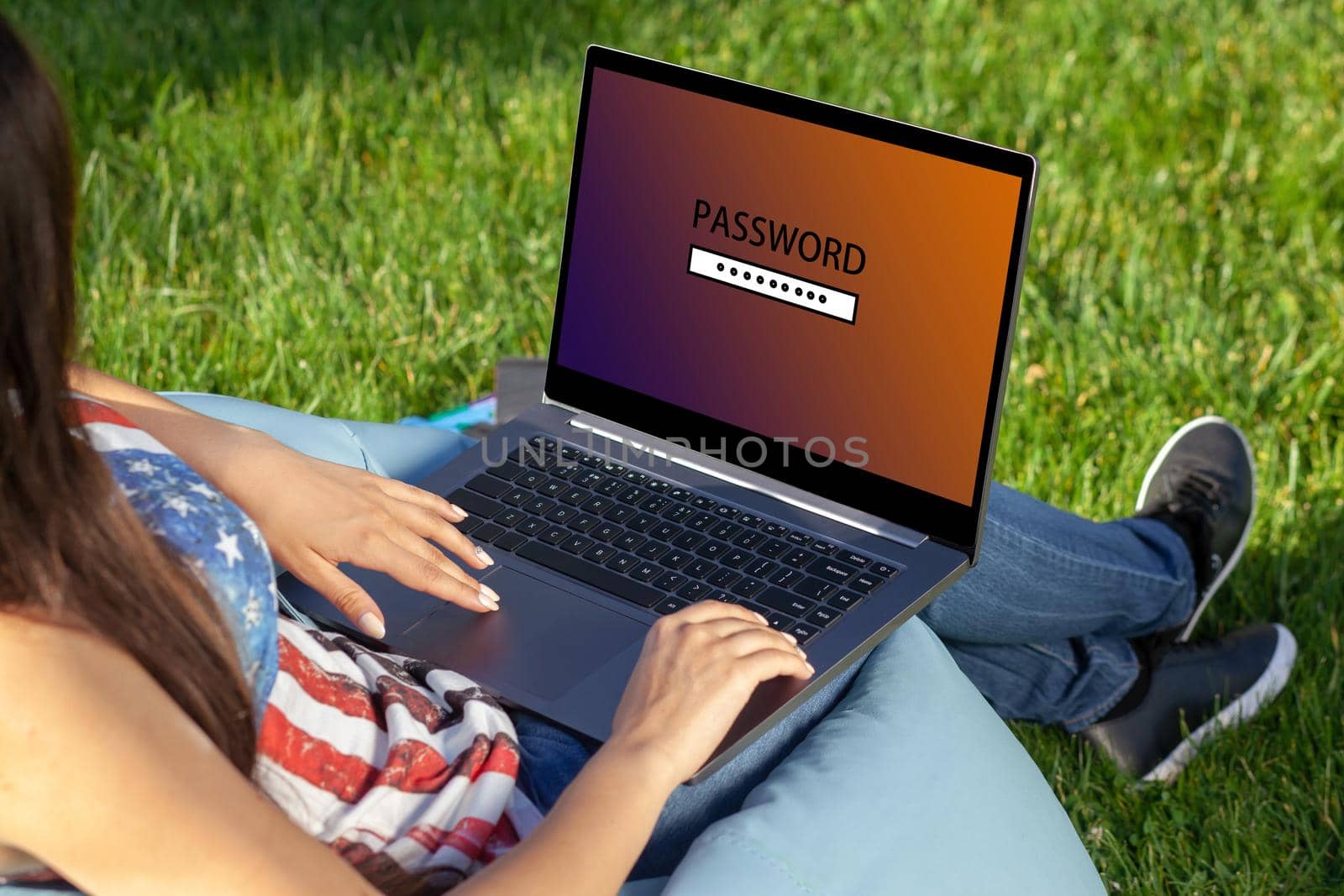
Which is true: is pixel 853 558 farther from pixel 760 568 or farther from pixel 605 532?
pixel 605 532

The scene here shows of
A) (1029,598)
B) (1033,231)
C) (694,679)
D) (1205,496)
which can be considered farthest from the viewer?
(1033,231)

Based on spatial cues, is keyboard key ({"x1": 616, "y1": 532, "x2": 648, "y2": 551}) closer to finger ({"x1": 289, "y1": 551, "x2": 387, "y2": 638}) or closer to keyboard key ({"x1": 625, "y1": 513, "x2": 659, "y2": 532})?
keyboard key ({"x1": 625, "y1": 513, "x2": 659, "y2": 532})

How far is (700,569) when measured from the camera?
171cm

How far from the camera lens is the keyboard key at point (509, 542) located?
1.75 m

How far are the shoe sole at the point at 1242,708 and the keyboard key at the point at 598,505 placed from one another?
981mm

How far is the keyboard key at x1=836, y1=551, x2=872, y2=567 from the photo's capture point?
1686mm

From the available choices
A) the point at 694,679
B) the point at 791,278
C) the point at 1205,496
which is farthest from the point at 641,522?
the point at 1205,496

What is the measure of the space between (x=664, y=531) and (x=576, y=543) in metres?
0.11

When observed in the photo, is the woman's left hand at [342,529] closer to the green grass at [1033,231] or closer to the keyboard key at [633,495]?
the keyboard key at [633,495]

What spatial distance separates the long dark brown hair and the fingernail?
398mm

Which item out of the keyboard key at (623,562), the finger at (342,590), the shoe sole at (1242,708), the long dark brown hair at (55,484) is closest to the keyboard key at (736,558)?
the keyboard key at (623,562)

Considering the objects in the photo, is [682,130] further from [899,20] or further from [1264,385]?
[899,20]

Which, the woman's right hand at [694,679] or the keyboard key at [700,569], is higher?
the woman's right hand at [694,679]


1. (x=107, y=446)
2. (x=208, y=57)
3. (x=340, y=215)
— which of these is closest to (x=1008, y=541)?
(x=107, y=446)
